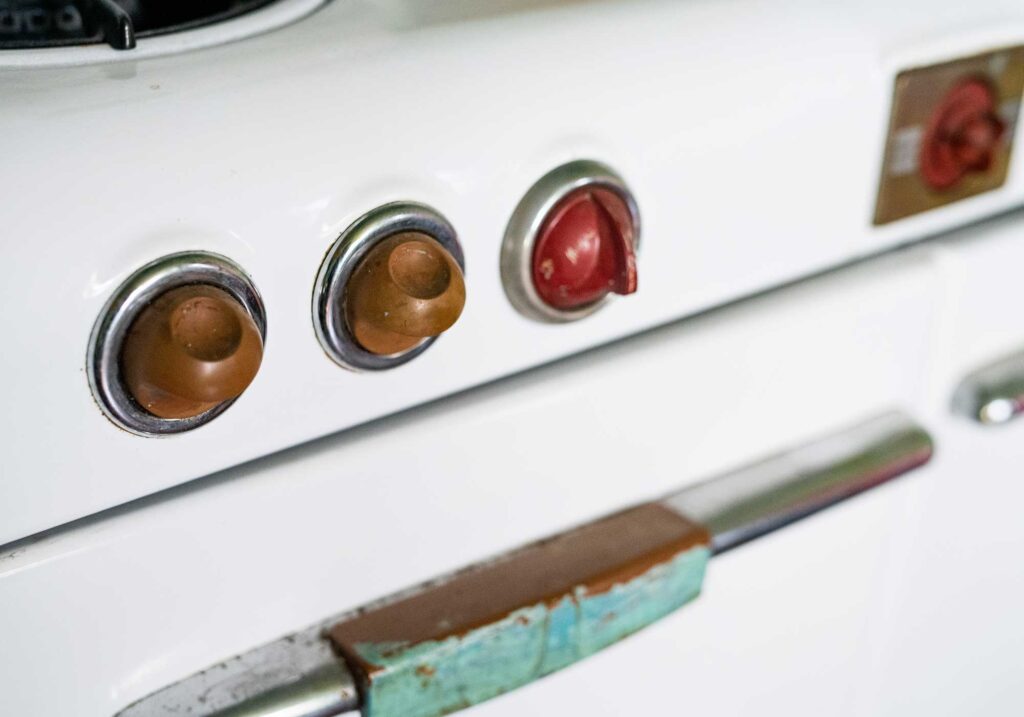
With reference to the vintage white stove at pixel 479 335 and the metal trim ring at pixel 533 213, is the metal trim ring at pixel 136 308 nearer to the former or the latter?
the vintage white stove at pixel 479 335

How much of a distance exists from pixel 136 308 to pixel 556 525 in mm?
240

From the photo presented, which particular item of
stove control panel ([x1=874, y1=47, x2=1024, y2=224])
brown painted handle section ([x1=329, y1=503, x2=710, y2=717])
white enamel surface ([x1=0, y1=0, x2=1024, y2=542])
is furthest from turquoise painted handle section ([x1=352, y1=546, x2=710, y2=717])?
stove control panel ([x1=874, y1=47, x2=1024, y2=224])

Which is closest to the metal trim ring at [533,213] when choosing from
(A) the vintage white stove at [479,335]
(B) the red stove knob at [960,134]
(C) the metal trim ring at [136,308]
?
(A) the vintage white stove at [479,335]

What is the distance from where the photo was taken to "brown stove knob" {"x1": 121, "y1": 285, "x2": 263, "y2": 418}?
37cm

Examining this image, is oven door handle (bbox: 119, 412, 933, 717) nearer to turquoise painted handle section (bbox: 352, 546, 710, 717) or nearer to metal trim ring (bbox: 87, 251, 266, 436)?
turquoise painted handle section (bbox: 352, 546, 710, 717)

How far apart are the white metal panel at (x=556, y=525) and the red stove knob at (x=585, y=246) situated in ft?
0.19

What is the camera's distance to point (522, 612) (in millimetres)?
490

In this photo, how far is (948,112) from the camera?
582 mm

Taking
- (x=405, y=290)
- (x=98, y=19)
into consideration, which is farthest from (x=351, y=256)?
(x=98, y=19)

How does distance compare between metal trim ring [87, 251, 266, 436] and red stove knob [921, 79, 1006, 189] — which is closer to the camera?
metal trim ring [87, 251, 266, 436]

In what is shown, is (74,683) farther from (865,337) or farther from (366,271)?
(865,337)

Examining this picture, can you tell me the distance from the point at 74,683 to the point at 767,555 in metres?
0.37

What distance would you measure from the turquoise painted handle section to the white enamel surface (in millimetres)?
106

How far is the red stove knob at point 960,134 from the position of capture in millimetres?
583
